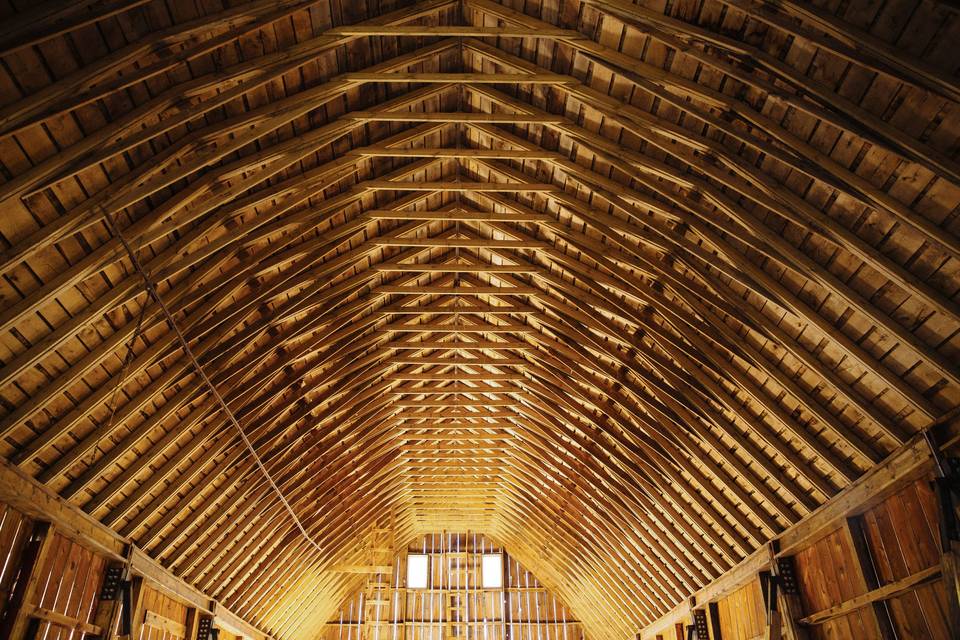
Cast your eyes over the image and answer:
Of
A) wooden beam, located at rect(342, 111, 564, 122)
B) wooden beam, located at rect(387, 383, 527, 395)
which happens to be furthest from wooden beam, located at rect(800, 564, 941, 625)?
wooden beam, located at rect(387, 383, 527, 395)

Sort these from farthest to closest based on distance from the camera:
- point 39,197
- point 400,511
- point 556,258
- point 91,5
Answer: point 400,511, point 556,258, point 39,197, point 91,5

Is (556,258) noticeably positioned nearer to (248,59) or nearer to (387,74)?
(387,74)

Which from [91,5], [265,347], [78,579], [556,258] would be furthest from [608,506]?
[91,5]

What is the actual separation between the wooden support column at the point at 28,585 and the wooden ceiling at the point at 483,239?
613 millimetres

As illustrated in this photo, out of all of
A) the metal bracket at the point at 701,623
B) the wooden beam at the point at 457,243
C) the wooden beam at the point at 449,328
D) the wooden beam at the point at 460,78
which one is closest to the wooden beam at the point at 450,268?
the wooden beam at the point at 457,243

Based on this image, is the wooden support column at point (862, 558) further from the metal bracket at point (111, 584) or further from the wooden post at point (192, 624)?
the wooden post at point (192, 624)

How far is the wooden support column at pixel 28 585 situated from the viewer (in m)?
8.43

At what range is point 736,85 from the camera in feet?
22.8

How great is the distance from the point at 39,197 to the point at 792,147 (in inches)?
271

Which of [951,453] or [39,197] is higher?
[39,197]

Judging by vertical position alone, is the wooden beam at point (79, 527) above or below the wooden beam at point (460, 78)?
below

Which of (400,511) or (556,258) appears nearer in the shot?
(556,258)

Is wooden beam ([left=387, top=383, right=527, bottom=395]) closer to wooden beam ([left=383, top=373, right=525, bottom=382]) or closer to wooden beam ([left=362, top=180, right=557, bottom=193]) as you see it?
wooden beam ([left=383, top=373, right=525, bottom=382])

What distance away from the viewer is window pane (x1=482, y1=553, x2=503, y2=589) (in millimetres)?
24094
